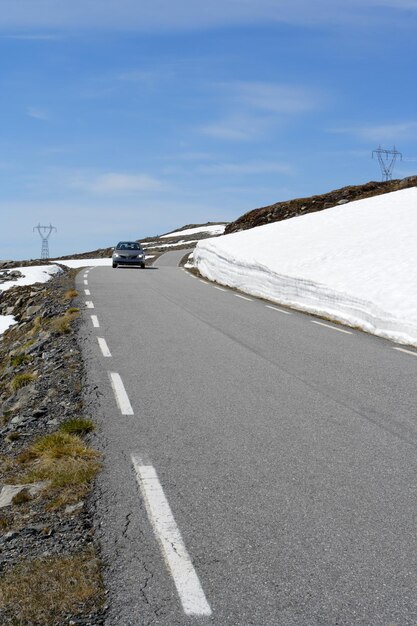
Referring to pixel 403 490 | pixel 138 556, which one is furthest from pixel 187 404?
pixel 138 556

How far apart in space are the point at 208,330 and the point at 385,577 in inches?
379

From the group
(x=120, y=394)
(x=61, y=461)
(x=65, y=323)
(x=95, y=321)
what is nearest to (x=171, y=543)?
(x=61, y=461)

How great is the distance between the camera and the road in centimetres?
332

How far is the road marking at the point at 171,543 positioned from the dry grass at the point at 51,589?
40 centimetres

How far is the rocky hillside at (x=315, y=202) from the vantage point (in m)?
49.8

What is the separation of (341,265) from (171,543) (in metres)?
17.3

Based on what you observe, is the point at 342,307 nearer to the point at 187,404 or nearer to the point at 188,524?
the point at 187,404

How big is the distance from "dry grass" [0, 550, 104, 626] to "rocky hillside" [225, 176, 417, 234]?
4718 cm

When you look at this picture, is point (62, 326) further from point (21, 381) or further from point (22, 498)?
point (22, 498)

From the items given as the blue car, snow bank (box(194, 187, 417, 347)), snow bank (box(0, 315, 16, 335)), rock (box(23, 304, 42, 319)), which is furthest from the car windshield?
rock (box(23, 304, 42, 319))

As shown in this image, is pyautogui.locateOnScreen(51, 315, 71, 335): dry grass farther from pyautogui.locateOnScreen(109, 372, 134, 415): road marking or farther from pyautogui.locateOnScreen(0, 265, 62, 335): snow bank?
pyautogui.locateOnScreen(0, 265, 62, 335): snow bank

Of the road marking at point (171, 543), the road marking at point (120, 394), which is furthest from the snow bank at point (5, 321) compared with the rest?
the road marking at point (171, 543)

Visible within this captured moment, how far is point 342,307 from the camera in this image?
51.9 feet

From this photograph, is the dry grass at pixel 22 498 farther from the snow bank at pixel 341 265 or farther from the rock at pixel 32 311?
the rock at pixel 32 311
